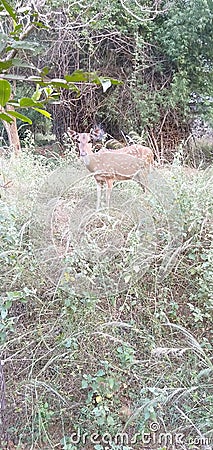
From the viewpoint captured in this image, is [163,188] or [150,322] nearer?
[150,322]

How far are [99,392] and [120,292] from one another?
39 cm

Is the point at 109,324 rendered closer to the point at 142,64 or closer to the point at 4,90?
the point at 4,90

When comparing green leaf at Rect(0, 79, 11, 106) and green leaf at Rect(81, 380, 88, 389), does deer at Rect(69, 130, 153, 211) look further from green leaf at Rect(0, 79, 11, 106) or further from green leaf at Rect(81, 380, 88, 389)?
green leaf at Rect(0, 79, 11, 106)

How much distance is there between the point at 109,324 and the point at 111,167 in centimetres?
85

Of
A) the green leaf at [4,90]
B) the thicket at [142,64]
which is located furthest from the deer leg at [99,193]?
the thicket at [142,64]

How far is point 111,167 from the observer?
6.59ft

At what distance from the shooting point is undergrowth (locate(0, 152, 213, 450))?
1.41 m

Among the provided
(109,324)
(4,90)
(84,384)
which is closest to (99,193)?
(109,324)

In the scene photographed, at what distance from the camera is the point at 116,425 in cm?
142

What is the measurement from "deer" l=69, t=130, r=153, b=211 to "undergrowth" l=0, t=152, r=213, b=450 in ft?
0.44

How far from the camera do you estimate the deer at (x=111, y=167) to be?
2008mm

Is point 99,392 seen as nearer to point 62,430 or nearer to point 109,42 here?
point 62,430

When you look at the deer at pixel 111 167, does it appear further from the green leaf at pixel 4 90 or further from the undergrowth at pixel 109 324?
the green leaf at pixel 4 90

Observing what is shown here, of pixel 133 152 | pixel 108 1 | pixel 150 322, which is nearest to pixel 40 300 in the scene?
pixel 150 322
